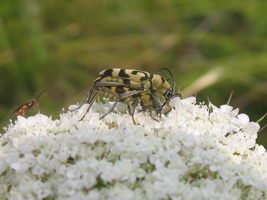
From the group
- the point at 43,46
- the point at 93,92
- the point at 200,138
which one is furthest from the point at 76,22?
the point at 200,138

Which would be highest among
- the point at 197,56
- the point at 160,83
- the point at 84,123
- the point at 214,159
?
the point at 197,56

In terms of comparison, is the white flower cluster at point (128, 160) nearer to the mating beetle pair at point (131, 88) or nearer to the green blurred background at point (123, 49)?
the mating beetle pair at point (131, 88)

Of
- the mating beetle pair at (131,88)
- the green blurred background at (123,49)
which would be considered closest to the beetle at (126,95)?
the mating beetle pair at (131,88)

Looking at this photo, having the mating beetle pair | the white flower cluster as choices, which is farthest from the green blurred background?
the white flower cluster

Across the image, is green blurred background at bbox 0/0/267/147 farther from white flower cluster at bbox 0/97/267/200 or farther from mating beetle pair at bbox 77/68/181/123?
white flower cluster at bbox 0/97/267/200

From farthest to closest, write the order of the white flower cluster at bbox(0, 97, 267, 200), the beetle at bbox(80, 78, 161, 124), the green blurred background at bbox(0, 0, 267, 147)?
the green blurred background at bbox(0, 0, 267, 147), the beetle at bbox(80, 78, 161, 124), the white flower cluster at bbox(0, 97, 267, 200)

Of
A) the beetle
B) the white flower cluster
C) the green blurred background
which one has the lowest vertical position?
the white flower cluster

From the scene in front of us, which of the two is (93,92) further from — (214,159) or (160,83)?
(214,159)
